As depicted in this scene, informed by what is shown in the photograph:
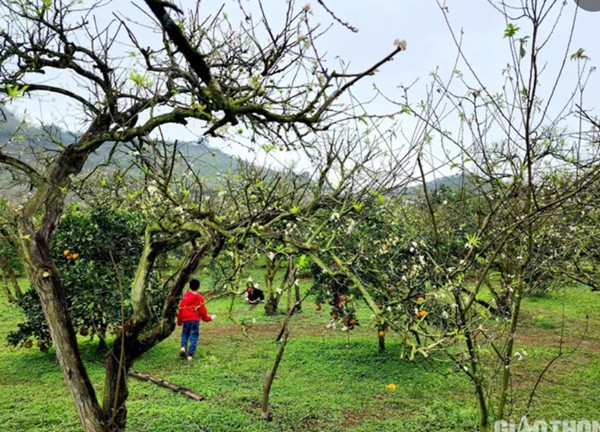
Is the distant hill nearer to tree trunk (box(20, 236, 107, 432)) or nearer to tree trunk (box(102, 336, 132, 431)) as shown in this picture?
tree trunk (box(20, 236, 107, 432))

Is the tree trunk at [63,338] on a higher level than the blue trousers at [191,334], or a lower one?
higher

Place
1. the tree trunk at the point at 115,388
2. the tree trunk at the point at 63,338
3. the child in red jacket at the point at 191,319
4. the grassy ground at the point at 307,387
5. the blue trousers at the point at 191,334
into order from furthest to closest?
the blue trousers at the point at 191,334, the child in red jacket at the point at 191,319, the grassy ground at the point at 307,387, the tree trunk at the point at 115,388, the tree trunk at the point at 63,338

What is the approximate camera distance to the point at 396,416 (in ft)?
21.6

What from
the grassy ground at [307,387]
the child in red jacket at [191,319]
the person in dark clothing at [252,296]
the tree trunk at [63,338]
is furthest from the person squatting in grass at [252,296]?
the child in red jacket at [191,319]

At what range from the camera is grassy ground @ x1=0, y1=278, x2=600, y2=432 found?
625 centimetres

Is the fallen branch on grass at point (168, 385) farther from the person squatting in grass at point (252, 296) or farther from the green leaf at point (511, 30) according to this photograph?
the green leaf at point (511, 30)

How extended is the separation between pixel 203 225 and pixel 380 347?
669cm

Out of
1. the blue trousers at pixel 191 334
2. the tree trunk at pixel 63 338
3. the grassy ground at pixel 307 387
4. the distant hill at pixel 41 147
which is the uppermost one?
the distant hill at pixel 41 147

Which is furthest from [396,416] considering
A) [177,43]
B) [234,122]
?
[177,43]

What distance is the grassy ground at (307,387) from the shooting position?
6.25 m

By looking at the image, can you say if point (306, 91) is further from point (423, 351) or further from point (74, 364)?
point (74, 364)

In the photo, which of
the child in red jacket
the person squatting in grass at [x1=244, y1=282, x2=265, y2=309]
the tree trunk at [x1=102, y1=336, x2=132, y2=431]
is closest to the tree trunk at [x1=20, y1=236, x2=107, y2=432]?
the tree trunk at [x1=102, y1=336, x2=132, y2=431]

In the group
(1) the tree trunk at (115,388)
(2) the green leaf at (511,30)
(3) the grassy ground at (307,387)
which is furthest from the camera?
(3) the grassy ground at (307,387)

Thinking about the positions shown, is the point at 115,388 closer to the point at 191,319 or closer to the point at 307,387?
the point at 307,387
